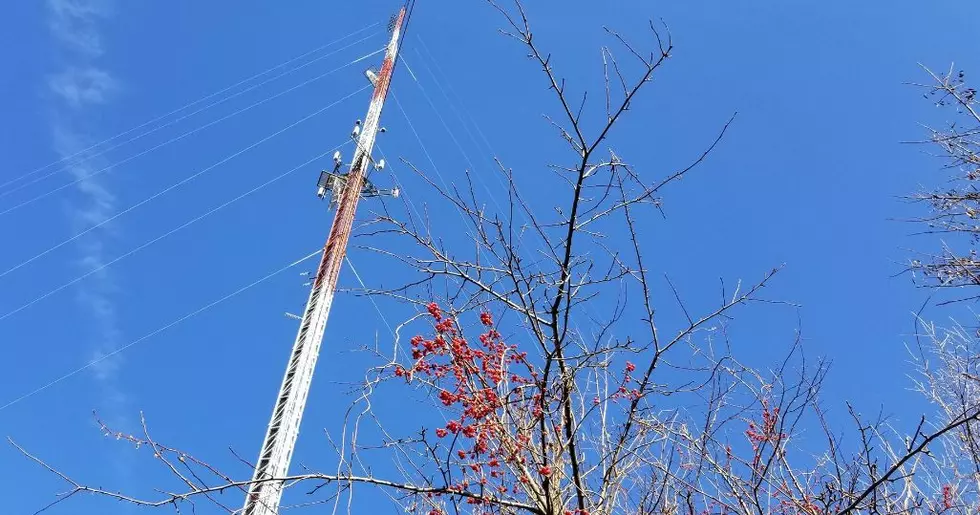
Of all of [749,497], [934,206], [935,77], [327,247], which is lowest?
[749,497]

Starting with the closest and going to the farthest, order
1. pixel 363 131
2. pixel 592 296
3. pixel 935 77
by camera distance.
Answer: pixel 592 296 → pixel 935 77 → pixel 363 131

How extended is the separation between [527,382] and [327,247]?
720cm

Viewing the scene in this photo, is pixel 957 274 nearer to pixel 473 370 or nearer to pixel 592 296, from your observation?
pixel 592 296

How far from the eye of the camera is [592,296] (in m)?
2.83

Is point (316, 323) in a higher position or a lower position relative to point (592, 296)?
higher

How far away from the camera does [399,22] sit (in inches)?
538

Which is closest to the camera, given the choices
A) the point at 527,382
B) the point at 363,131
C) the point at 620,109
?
the point at 620,109

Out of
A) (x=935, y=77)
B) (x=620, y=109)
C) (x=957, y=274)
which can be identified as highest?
(x=935, y=77)

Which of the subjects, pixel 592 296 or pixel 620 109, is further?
pixel 592 296

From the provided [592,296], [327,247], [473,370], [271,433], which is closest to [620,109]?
[592,296]

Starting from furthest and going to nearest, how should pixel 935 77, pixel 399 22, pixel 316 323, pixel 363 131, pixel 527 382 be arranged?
pixel 399 22, pixel 363 131, pixel 316 323, pixel 935 77, pixel 527 382

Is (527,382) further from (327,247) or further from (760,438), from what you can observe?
(327,247)

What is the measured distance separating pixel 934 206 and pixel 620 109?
3044 mm

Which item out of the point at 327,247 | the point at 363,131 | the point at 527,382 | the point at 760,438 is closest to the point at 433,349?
the point at 527,382
